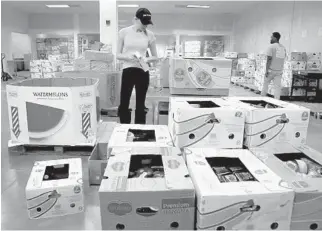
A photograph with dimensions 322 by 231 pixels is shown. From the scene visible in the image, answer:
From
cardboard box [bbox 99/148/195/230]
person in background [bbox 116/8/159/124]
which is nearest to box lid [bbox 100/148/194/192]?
cardboard box [bbox 99/148/195/230]

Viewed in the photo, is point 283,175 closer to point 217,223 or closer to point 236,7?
point 217,223

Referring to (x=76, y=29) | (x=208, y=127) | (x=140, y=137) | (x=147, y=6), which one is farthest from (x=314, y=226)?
(x=76, y=29)

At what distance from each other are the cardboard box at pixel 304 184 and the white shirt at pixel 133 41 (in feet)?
6.34

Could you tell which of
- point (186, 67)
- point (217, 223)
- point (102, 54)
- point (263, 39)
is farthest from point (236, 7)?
point (217, 223)

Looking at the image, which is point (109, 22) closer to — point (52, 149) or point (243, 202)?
point (52, 149)

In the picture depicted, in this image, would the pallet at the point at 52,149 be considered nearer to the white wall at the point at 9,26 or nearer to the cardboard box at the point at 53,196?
the cardboard box at the point at 53,196

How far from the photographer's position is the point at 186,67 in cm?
288

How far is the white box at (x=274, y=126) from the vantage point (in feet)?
6.30

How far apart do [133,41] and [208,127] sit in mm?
1666

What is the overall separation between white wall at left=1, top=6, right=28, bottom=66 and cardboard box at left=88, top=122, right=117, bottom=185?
10.0 m

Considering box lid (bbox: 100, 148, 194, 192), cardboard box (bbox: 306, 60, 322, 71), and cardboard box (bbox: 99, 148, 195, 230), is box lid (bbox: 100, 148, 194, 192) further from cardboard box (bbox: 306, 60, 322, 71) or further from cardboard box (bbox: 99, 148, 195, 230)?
cardboard box (bbox: 306, 60, 322, 71)

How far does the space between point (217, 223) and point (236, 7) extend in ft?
37.8

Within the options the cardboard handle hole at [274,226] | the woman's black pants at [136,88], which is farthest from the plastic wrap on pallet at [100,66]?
the cardboard handle hole at [274,226]

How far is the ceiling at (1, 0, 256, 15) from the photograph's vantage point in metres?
10.7
